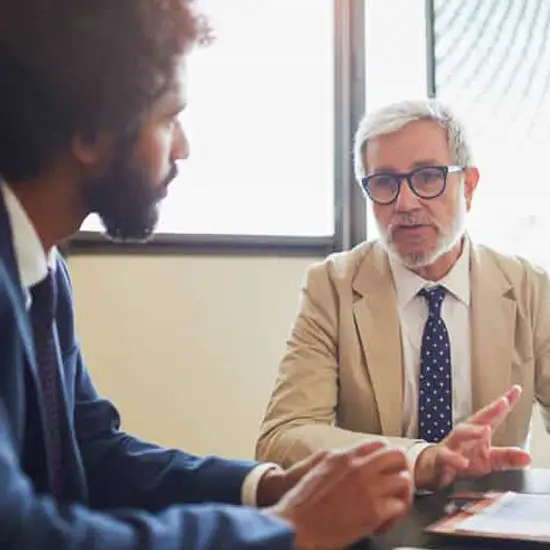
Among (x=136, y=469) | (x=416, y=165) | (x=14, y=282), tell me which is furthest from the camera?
(x=416, y=165)

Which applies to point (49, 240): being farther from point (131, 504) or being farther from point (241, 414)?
point (241, 414)

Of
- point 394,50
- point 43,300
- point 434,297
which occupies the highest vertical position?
point 394,50

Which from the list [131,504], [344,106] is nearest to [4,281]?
[131,504]

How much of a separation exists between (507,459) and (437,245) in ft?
2.06

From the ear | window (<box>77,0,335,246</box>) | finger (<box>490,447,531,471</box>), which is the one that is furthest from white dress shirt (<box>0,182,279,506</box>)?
window (<box>77,0,335,246</box>)

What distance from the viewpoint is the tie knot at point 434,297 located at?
195 cm

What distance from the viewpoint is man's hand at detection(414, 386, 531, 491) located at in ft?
4.59

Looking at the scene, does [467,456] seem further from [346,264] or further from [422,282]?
[346,264]

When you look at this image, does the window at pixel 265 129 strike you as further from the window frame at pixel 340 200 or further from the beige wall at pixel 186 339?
the beige wall at pixel 186 339

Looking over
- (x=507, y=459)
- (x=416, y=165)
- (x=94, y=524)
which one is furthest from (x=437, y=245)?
(x=94, y=524)

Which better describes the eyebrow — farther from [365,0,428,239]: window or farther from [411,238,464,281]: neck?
[365,0,428,239]: window

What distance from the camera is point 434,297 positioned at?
1957 mm

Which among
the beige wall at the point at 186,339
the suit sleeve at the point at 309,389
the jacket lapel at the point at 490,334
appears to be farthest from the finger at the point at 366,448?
the beige wall at the point at 186,339

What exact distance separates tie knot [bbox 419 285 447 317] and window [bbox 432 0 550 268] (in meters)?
0.97
